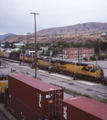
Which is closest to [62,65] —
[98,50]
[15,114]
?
[15,114]

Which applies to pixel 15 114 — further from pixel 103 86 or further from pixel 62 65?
pixel 62 65

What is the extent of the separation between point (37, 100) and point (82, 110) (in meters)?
3.96

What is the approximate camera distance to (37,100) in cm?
1076

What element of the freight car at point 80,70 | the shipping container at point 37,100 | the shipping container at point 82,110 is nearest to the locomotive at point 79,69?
the freight car at point 80,70

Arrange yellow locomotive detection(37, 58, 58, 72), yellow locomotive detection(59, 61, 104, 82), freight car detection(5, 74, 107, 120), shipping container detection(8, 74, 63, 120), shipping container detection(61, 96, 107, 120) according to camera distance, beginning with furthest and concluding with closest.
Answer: yellow locomotive detection(37, 58, 58, 72) < yellow locomotive detection(59, 61, 104, 82) < shipping container detection(8, 74, 63, 120) < freight car detection(5, 74, 107, 120) < shipping container detection(61, 96, 107, 120)

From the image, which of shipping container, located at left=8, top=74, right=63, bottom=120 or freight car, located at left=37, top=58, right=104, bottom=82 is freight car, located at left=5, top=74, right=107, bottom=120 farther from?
freight car, located at left=37, top=58, right=104, bottom=82

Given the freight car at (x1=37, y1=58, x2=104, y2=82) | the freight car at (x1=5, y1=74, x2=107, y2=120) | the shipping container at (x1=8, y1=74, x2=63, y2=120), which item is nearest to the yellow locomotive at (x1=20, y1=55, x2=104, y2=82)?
the freight car at (x1=37, y1=58, x2=104, y2=82)

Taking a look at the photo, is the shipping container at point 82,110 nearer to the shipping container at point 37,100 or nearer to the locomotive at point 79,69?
the shipping container at point 37,100

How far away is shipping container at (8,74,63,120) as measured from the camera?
33.7ft

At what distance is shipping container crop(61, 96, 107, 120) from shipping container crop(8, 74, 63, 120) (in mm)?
1512

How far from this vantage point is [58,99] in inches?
426

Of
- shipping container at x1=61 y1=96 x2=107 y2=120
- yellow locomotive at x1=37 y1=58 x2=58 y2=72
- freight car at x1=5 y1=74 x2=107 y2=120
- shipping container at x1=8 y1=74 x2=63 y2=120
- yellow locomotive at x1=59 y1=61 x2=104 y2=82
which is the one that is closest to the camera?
shipping container at x1=61 y1=96 x2=107 y2=120

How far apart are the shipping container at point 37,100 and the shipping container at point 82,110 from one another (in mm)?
1512

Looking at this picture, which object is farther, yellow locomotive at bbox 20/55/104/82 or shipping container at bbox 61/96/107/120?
yellow locomotive at bbox 20/55/104/82
